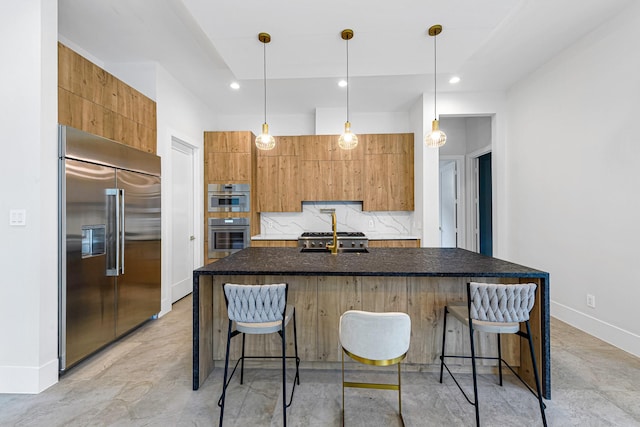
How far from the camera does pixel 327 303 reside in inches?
88.0

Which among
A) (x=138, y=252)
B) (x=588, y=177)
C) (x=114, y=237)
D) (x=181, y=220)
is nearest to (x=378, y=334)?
(x=114, y=237)

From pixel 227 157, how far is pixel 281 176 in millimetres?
897

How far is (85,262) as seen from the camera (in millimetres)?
2328

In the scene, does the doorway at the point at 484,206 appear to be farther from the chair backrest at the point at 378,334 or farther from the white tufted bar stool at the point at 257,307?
the white tufted bar stool at the point at 257,307

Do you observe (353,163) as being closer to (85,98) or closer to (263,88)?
(263,88)

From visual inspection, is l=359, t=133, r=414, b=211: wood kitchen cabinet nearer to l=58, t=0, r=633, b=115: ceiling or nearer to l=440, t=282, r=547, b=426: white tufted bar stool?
l=58, t=0, r=633, b=115: ceiling

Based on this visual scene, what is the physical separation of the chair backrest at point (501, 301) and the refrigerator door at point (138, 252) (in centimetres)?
301

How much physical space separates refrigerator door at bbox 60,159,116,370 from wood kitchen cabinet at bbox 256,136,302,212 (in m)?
2.34

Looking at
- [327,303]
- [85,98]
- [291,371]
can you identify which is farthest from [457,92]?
[85,98]

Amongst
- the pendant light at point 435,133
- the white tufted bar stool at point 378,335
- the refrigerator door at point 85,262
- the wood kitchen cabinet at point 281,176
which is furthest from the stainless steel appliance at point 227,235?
the white tufted bar stool at point 378,335
